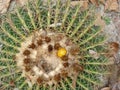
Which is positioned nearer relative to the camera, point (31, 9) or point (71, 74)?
point (71, 74)

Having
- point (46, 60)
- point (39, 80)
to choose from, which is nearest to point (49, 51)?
point (46, 60)

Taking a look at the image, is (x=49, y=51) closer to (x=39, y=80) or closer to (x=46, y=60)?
(x=46, y=60)

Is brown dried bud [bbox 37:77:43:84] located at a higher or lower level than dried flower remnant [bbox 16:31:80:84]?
lower

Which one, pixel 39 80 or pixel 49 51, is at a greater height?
pixel 49 51

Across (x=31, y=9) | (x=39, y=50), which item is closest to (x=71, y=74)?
(x=39, y=50)

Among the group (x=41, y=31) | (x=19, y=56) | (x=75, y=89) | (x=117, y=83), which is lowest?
(x=117, y=83)

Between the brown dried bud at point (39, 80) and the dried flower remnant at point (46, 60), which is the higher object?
the dried flower remnant at point (46, 60)

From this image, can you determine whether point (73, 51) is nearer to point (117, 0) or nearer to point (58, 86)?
point (58, 86)

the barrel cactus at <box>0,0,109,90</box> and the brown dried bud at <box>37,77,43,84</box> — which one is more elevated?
the barrel cactus at <box>0,0,109,90</box>
